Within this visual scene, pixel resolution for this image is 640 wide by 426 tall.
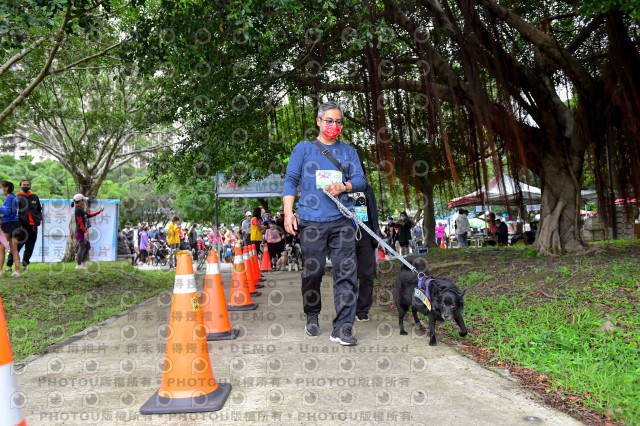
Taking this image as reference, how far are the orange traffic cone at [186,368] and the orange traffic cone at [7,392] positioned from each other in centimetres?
75

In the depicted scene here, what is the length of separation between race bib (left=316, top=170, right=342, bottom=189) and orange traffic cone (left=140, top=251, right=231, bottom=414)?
4.83ft

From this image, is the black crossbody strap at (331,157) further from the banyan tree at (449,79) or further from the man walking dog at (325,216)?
the banyan tree at (449,79)

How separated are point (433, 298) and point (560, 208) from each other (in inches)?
231

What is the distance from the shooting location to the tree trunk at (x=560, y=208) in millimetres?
8266

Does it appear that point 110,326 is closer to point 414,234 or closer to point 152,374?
point 152,374

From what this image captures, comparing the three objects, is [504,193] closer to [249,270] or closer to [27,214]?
[249,270]

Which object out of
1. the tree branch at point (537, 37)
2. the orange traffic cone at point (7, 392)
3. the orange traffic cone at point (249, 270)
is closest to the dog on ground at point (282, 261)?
the orange traffic cone at point (249, 270)

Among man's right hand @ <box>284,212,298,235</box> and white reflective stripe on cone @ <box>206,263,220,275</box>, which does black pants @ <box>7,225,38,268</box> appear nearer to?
white reflective stripe on cone @ <box>206,263,220,275</box>

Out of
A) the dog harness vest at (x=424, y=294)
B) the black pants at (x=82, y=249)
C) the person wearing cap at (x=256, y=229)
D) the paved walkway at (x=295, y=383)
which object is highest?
the person wearing cap at (x=256, y=229)

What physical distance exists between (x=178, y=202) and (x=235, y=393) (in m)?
42.7

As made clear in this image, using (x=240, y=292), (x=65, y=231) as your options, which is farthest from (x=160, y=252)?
(x=240, y=292)

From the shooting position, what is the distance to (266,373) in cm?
306

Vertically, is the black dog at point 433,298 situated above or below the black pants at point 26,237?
below

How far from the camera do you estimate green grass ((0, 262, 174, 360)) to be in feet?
15.8
